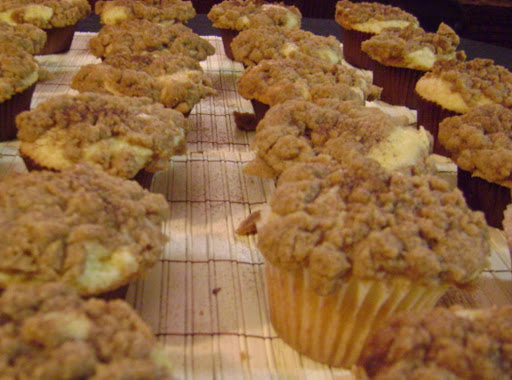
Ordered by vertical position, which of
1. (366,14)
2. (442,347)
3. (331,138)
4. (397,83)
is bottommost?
(397,83)

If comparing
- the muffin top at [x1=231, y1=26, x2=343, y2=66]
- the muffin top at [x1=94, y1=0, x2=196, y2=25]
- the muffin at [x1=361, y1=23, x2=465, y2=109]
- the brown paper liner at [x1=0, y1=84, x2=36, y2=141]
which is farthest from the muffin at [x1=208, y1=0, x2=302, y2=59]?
the brown paper liner at [x1=0, y1=84, x2=36, y2=141]

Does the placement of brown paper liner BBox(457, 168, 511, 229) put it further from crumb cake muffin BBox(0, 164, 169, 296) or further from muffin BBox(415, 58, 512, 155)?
crumb cake muffin BBox(0, 164, 169, 296)

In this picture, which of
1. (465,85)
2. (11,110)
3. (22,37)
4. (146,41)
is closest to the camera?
(11,110)

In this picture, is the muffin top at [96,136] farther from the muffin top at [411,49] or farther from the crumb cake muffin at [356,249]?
the muffin top at [411,49]

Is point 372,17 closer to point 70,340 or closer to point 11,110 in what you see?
point 11,110

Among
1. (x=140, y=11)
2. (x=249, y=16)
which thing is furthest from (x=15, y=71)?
(x=249, y=16)

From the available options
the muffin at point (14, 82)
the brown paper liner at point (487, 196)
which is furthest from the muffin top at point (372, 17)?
the muffin at point (14, 82)
